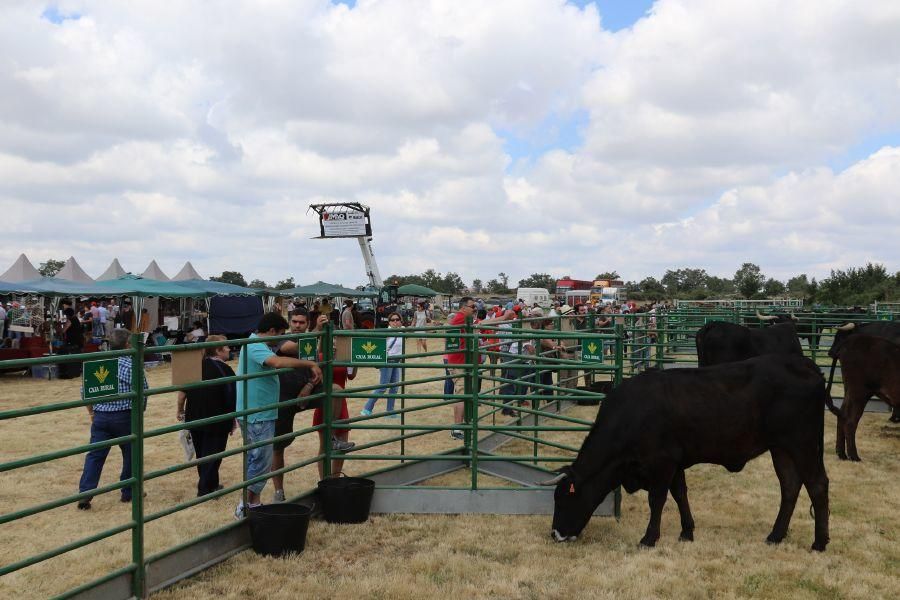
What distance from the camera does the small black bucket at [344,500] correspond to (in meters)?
6.23

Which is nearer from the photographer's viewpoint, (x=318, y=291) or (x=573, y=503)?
(x=573, y=503)

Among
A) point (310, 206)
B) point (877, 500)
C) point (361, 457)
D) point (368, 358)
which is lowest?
point (877, 500)

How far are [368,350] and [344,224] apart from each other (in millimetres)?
45581

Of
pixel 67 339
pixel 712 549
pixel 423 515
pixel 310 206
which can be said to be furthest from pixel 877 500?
pixel 310 206

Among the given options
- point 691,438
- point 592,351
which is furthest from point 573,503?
point 592,351

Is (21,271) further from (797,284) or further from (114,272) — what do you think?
(797,284)

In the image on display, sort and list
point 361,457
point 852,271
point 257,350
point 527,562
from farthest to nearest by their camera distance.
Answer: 1. point 852,271
2. point 361,457
3. point 257,350
4. point 527,562

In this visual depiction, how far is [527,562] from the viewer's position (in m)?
5.42

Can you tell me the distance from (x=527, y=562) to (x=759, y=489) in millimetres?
3284

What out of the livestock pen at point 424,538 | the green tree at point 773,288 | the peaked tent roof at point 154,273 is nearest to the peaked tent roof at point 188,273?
the peaked tent roof at point 154,273

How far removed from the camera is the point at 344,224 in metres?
51.3

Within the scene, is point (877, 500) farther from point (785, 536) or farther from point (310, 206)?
point (310, 206)

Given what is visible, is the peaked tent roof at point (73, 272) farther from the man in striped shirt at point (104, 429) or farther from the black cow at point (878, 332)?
the black cow at point (878, 332)

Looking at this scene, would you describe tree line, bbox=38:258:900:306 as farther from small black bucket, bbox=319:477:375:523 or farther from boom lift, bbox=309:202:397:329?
small black bucket, bbox=319:477:375:523
